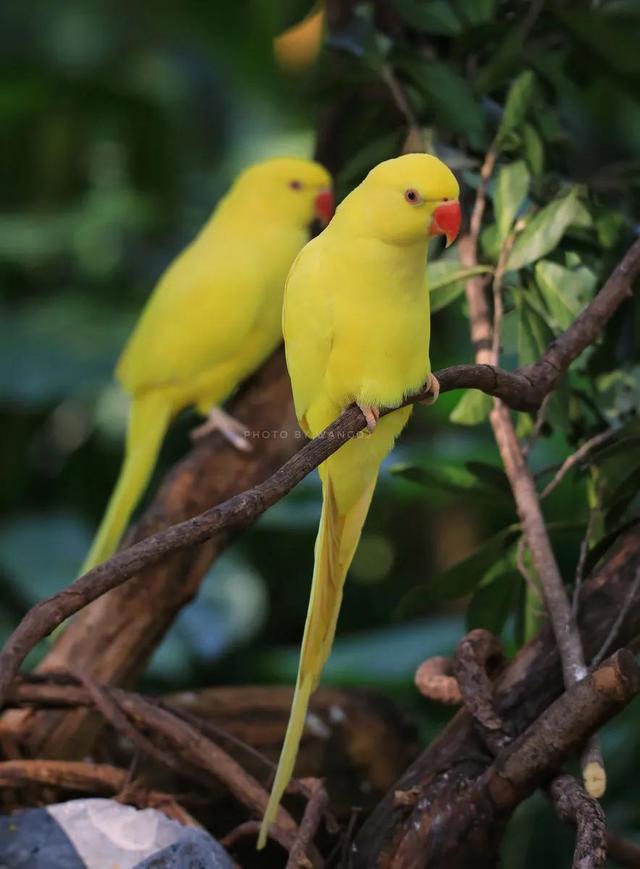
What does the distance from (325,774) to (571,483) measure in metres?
0.36

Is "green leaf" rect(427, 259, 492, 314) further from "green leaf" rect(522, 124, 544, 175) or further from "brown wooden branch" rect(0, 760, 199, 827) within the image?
"brown wooden branch" rect(0, 760, 199, 827)

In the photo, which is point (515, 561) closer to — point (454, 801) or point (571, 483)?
point (571, 483)

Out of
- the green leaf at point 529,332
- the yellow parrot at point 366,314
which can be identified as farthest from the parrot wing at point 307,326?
the green leaf at point 529,332

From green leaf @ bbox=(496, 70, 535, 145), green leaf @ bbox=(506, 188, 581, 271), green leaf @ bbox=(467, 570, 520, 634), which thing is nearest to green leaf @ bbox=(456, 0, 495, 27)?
green leaf @ bbox=(496, 70, 535, 145)

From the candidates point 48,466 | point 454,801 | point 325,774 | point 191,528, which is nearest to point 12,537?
point 48,466

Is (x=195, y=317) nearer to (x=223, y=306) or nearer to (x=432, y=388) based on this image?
(x=223, y=306)

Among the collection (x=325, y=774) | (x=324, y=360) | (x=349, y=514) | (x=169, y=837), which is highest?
(x=324, y=360)

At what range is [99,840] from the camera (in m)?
0.80

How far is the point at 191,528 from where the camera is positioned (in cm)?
58

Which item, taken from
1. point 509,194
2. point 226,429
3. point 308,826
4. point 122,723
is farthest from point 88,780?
point 509,194

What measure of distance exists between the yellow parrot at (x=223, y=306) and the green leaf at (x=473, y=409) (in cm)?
32

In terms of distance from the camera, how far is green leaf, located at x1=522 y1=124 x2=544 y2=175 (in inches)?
37.8

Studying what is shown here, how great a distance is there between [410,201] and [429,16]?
460 millimetres

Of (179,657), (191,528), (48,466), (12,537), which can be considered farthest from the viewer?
(48,466)
